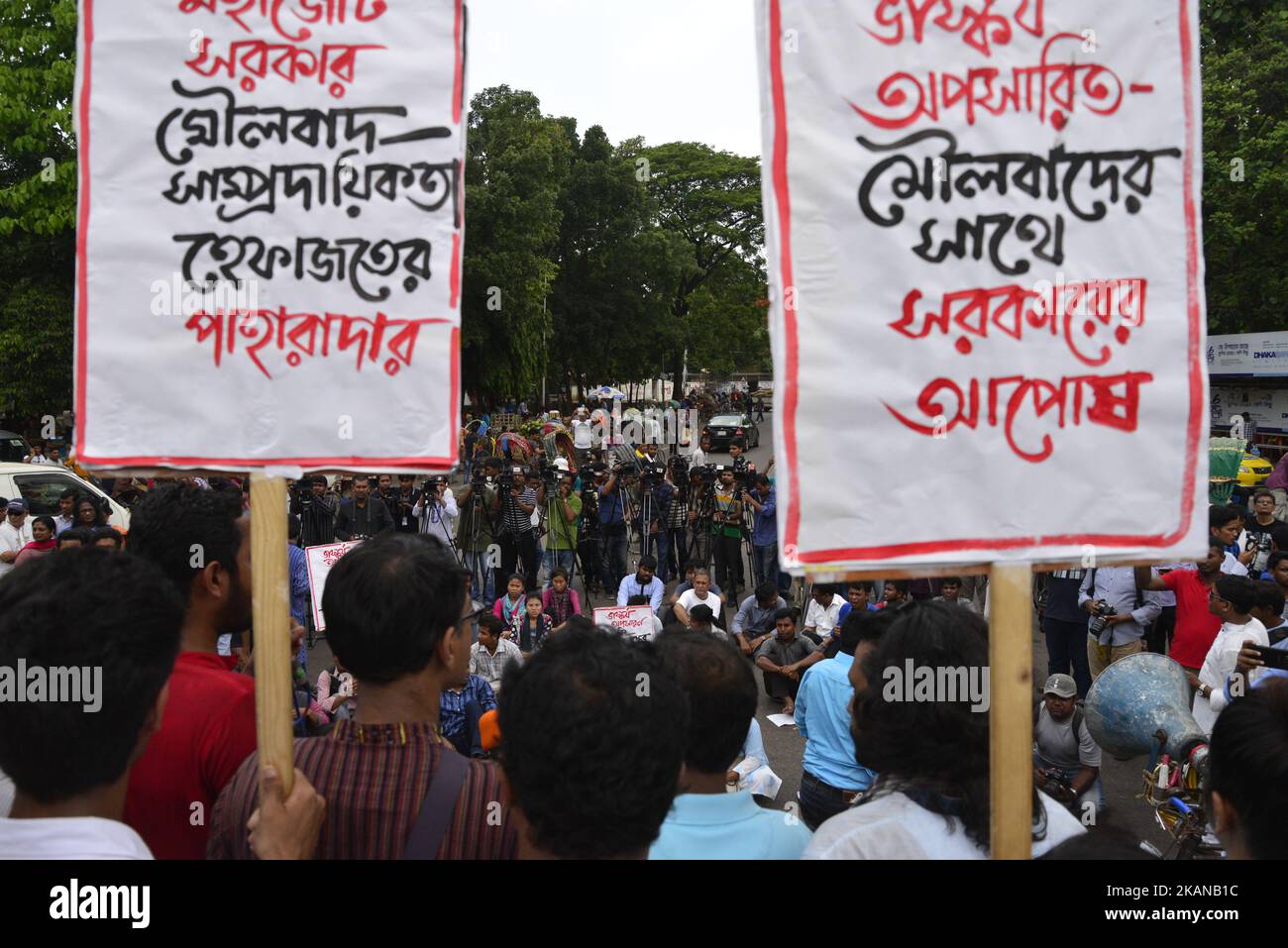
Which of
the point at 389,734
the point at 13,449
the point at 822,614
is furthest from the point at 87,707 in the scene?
the point at 13,449

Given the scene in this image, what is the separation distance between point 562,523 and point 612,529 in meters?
0.77

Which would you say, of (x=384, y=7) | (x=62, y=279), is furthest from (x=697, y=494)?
(x=62, y=279)

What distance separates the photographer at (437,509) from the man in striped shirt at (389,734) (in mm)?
9620

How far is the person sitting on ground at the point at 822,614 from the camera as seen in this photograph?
29.2 feet

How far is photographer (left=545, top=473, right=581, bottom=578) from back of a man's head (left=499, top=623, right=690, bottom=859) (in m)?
9.96

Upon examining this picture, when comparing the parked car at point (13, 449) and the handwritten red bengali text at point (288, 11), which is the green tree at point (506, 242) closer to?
the parked car at point (13, 449)

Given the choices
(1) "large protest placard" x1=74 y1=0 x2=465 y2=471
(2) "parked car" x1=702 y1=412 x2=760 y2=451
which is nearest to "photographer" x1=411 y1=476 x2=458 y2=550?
(1) "large protest placard" x1=74 y1=0 x2=465 y2=471

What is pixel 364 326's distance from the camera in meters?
2.22

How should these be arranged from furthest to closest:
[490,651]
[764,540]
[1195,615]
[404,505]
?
[404,505] < [764,540] < [490,651] < [1195,615]

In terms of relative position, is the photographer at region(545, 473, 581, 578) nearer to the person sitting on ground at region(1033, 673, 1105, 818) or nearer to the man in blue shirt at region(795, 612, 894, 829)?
the person sitting on ground at region(1033, 673, 1105, 818)

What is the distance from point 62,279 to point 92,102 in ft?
66.4

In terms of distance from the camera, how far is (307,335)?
7.31ft

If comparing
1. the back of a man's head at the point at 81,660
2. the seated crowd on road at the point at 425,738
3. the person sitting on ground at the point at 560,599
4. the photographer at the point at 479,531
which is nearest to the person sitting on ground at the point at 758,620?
the person sitting on ground at the point at 560,599

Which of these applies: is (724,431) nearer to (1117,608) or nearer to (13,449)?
(13,449)
